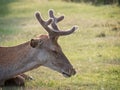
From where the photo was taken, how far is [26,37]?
17172 mm

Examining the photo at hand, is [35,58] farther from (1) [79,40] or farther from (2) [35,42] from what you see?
(1) [79,40]

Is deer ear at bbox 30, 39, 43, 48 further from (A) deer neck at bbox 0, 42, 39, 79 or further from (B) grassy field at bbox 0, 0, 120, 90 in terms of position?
(B) grassy field at bbox 0, 0, 120, 90

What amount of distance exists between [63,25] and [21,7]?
7.15 metres

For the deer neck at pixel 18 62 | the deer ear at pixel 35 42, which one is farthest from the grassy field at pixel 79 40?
the deer ear at pixel 35 42

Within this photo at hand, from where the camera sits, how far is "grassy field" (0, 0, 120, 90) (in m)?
10.4

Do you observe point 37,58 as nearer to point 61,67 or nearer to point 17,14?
point 61,67

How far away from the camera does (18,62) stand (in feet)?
30.7

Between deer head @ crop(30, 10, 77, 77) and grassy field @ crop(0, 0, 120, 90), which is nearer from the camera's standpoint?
deer head @ crop(30, 10, 77, 77)

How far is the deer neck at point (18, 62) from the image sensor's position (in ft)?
30.6

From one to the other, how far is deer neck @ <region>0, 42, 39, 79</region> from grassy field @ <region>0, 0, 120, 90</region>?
474 mm

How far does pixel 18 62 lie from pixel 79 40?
732cm

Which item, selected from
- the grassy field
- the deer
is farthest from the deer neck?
the grassy field

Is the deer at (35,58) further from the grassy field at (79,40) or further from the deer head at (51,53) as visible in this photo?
the grassy field at (79,40)


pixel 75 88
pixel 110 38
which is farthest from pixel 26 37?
pixel 75 88
